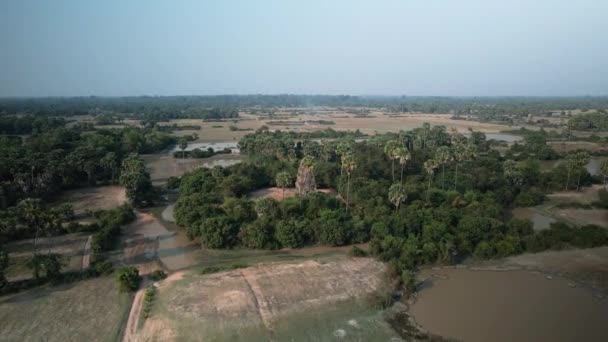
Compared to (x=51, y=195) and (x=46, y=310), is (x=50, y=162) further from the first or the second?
(x=46, y=310)

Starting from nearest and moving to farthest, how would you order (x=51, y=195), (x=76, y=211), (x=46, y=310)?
(x=46, y=310), (x=76, y=211), (x=51, y=195)

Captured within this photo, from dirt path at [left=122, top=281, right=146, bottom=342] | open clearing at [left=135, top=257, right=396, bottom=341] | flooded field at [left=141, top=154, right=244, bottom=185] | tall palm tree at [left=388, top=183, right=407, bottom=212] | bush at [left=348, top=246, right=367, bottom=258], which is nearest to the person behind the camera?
dirt path at [left=122, top=281, right=146, bottom=342]

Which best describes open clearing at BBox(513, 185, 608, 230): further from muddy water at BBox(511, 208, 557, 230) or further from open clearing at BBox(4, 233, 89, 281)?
open clearing at BBox(4, 233, 89, 281)

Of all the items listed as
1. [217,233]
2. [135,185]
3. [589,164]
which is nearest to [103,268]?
[217,233]

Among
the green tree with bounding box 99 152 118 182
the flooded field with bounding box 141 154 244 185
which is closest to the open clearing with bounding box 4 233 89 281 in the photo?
the green tree with bounding box 99 152 118 182

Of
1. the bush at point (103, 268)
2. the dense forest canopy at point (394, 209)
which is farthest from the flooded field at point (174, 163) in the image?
the bush at point (103, 268)

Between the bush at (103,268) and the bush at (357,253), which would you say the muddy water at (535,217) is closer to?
the bush at (357,253)

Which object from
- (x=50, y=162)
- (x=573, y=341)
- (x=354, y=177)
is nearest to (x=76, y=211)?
(x=50, y=162)
